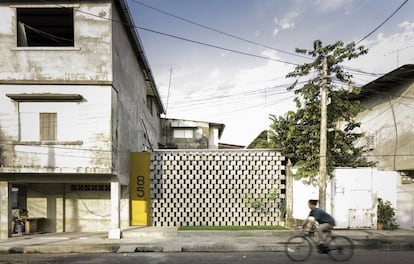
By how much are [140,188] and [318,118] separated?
26.9ft

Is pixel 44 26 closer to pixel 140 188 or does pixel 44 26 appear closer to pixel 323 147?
pixel 140 188

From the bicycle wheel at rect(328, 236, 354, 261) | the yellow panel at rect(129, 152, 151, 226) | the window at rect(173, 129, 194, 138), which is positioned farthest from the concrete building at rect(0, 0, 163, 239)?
the window at rect(173, 129, 194, 138)

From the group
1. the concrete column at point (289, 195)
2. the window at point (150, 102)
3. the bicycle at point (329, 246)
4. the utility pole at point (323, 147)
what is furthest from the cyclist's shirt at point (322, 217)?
the window at point (150, 102)

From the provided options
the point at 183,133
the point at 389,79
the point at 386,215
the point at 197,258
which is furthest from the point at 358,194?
the point at 183,133

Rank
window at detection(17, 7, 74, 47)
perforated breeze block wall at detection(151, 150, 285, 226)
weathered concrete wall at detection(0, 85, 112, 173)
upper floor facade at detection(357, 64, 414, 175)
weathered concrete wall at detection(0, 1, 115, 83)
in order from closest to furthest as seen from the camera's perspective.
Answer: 1. weathered concrete wall at detection(0, 85, 112, 173)
2. weathered concrete wall at detection(0, 1, 115, 83)
3. window at detection(17, 7, 74, 47)
4. perforated breeze block wall at detection(151, 150, 285, 226)
5. upper floor facade at detection(357, 64, 414, 175)

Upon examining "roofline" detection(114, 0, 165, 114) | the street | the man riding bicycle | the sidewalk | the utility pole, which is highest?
"roofline" detection(114, 0, 165, 114)

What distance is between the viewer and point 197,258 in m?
8.45

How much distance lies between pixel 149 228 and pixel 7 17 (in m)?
9.66

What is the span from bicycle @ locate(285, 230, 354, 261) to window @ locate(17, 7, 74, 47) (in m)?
11.2

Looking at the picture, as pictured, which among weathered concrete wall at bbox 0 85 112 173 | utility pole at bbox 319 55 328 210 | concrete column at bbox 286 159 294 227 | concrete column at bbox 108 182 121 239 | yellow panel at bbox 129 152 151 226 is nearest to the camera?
weathered concrete wall at bbox 0 85 112 173

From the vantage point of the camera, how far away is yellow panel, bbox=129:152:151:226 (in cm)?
1302

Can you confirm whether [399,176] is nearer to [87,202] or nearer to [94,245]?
[94,245]

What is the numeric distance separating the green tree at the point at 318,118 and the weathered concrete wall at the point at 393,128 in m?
2.40

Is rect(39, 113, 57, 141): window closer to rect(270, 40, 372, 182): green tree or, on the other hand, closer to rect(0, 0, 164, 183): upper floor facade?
rect(0, 0, 164, 183): upper floor facade
